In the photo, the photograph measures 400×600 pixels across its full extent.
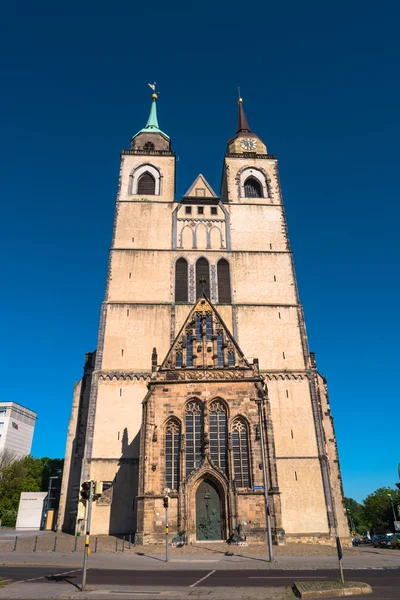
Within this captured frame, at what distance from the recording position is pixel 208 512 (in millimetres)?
20812

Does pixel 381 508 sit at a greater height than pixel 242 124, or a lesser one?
lesser

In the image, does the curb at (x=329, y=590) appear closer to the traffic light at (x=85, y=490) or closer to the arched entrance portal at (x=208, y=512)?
the traffic light at (x=85, y=490)

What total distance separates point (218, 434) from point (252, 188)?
78.2 ft

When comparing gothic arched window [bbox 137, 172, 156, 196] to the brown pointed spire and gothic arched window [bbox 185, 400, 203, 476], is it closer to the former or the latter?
the brown pointed spire

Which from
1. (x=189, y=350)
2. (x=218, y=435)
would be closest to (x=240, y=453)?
(x=218, y=435)

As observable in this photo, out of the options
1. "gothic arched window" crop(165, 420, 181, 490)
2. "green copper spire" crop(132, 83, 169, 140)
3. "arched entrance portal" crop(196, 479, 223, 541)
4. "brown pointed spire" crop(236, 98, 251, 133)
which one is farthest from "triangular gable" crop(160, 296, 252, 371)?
"brown pointed spire" crop(236, 98, 251, 133)

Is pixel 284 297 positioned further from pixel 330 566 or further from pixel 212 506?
pixel 330 566

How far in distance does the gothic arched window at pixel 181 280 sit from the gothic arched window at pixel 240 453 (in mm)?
11737

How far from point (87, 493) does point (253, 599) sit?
478 centimetres

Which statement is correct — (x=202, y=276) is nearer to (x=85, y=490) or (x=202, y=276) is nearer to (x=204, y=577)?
(x=85, y=490)

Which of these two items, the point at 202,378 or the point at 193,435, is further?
the point at 202,378

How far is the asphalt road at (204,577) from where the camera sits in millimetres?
9992

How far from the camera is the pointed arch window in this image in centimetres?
2156

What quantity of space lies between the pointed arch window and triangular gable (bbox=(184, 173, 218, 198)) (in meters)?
20.3
